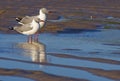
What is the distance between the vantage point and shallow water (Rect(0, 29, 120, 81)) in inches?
558

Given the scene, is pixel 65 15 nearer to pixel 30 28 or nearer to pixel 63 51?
pixel 30 28

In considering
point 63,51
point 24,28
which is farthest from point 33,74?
point 24,28

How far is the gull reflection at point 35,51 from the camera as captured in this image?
50.8 ft

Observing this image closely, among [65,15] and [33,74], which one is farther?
[65,15]

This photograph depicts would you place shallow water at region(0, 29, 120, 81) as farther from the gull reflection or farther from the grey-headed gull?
the grey-headed gull

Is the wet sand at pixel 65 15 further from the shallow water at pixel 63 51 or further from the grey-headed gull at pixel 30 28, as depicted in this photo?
the grey-headed gull at pixel 30 28

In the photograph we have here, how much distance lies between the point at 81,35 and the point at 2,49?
4289 mm

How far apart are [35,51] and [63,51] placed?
791mm

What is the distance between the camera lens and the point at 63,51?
16797 millimetres

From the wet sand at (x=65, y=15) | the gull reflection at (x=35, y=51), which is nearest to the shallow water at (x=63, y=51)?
the gull reflection at (x=35, y=51)

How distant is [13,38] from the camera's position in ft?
64.4

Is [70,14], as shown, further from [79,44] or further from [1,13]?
[79,44]

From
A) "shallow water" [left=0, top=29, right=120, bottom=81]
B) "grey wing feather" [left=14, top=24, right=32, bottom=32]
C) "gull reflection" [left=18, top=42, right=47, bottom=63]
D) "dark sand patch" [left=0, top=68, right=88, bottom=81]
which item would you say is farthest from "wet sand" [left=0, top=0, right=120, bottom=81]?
"grey wing feather" [left=14, top=24, right=32, bottom=32]

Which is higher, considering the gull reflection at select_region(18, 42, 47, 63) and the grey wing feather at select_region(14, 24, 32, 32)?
the grey wing feather at select_region(14, 24, 32, 32)
